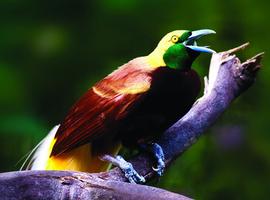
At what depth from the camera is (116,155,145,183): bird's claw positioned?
1967 millimetres

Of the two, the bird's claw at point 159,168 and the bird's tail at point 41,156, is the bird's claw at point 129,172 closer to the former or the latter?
the bird's claw at point 159,168

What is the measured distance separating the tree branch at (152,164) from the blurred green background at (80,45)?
1.23 feet

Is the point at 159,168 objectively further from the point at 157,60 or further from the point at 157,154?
the point at 157,60

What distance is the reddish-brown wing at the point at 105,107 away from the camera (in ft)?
6.56

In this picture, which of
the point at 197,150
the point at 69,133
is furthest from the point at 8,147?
the point at 69,133

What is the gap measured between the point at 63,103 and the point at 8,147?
18 centimetres

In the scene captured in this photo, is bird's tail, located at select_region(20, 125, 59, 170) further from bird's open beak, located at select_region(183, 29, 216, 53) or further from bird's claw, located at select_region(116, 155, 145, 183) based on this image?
bird's open beak, located at select_region(183, 29, 216, 53)

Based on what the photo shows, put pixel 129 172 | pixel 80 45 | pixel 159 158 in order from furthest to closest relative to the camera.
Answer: pixel 80 45, pixel 159 158, pixel 129 172

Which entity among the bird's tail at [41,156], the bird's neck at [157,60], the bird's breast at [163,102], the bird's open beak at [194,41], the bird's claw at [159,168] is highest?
the bird's open beak at [194,41]

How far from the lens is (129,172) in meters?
1.97

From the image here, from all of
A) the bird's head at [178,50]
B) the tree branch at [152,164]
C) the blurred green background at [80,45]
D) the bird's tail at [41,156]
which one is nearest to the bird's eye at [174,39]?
the bird's head at [178,50]

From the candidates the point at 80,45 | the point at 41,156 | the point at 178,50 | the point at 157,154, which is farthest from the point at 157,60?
the point at 80,45

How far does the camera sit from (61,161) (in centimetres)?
207

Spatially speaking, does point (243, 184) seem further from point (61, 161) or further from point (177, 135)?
point (61, 161)
